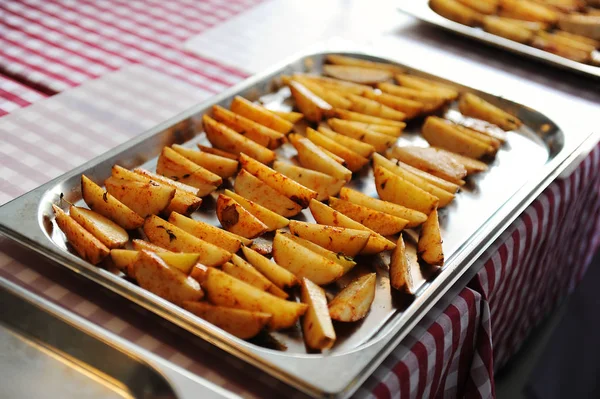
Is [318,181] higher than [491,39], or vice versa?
[491,39]

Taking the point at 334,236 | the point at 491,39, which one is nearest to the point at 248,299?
the point at 334,236

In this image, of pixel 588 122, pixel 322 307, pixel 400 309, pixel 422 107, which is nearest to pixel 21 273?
pixel 322 307

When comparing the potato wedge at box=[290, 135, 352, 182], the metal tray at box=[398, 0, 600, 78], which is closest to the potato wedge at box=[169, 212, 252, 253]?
the potato wedge at box=[290, 135, 352, 182]

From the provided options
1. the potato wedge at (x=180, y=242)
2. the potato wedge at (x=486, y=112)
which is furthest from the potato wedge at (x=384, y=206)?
the potato wedge at (x=486, y=112)

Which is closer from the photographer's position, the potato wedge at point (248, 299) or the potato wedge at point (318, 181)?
the potato wedge at point (248, 299)

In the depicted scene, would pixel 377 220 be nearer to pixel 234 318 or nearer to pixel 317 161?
pixel 317 161

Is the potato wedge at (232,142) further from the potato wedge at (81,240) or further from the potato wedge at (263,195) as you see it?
the potato wedge at (81,240)
